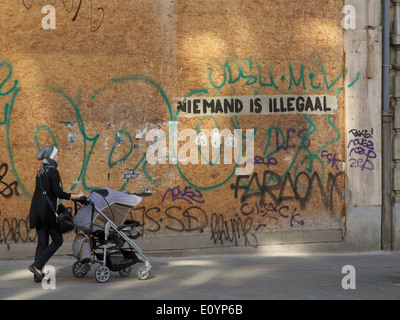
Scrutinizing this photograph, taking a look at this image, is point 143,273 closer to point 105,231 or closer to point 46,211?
point 105,231

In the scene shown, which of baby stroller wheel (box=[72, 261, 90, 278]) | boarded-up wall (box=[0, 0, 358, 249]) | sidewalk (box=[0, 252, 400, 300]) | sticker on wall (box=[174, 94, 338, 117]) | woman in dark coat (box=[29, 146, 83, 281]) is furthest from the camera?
sticker on wall (box=[174, 94, 338, 117])

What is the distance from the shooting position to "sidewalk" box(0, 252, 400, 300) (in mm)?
7973

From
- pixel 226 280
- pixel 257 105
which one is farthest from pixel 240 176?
pixel 226 280

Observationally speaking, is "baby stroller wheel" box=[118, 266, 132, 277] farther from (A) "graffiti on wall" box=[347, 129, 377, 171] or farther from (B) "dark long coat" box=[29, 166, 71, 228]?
(A) "graffiti on wall" box=[347, 129, 377, 171]

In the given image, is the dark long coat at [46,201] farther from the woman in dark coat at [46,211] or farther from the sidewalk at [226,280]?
the sidewalk at [226,280]

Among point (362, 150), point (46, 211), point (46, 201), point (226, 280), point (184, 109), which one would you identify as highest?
point (184, 109)

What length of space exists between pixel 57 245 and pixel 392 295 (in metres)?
4.16

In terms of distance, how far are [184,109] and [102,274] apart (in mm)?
3832

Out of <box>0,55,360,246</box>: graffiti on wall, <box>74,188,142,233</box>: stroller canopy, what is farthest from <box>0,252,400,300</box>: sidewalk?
<box>74,188,142,233</box>: stroller canopy

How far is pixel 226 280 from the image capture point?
9133mm

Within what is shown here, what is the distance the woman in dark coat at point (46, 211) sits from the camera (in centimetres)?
874

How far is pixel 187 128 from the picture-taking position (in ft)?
38.4

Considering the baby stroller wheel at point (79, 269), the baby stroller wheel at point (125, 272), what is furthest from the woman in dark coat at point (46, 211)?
the baby stroller wheel at point (125, 272)

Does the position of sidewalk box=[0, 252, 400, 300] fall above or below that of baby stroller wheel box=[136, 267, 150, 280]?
below
